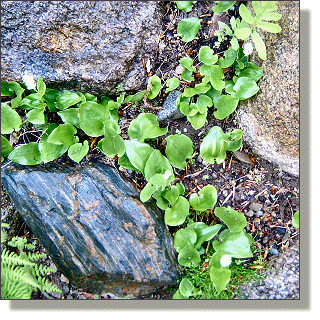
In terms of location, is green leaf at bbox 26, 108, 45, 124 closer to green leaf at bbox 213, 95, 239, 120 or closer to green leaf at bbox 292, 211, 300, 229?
green leaf at bbox 213, 95, 239, 120

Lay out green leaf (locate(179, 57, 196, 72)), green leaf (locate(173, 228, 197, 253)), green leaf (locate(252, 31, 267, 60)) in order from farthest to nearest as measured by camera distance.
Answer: green leaf (locate(179, 57, 196, 72))
green leaf (locate(173, 228, 197, 253))
green leaf (locate(252, 31, 267, 60))

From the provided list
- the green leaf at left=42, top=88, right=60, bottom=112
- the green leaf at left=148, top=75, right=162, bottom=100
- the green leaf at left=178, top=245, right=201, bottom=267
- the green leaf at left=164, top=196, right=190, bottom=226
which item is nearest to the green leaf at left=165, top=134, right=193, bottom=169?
the green leaf at left=164, top=196, right=190, bottom=226

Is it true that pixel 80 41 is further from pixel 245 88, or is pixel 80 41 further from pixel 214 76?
pixel 245 88

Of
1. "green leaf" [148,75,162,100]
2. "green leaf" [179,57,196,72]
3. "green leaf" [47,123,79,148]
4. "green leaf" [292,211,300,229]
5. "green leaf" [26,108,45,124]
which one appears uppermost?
"green leaf" [179,57,196,72]

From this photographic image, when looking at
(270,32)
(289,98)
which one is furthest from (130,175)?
(270,32)

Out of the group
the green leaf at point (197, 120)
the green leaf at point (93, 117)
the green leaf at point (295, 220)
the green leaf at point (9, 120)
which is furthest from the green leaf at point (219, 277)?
the green leaf at point (9, 120)

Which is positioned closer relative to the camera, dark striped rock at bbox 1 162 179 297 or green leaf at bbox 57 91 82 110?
dark striped rock at bbox 1 162 179 297

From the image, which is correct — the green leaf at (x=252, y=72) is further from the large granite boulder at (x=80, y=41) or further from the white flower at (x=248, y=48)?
the large granite boulder at (x=80, y=41)
